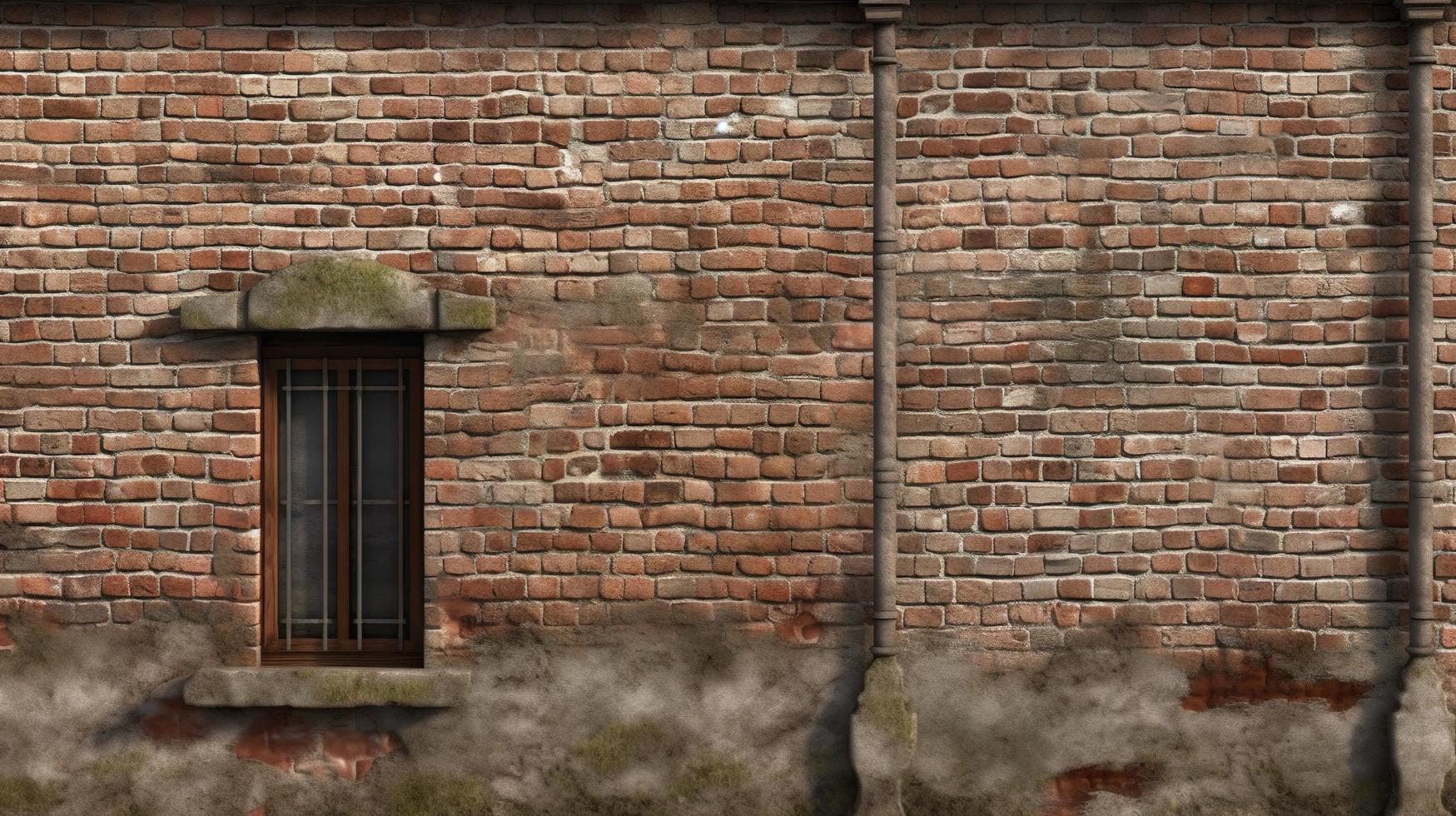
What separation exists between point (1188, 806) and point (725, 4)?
3563mm

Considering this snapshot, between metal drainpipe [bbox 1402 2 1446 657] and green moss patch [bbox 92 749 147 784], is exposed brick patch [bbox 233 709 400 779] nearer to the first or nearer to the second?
green moss patch [bbox 92 749 147 784]

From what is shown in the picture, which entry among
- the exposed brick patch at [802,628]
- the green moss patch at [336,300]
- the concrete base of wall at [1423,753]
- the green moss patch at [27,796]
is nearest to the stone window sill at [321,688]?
the green moss patch at [27,796]

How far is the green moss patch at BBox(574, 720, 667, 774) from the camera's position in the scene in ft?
14.4

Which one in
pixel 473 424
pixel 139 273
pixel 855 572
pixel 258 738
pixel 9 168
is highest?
pixel 9 168

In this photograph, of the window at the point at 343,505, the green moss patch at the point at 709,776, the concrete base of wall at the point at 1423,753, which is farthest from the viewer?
the window at the point at 343,505

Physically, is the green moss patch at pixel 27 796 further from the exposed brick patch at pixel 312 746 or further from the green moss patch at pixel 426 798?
the green moss patch at pixel 426 798

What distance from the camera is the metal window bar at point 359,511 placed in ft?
14.8

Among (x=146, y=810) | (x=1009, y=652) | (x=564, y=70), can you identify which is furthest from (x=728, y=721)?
(x=564, y=70)

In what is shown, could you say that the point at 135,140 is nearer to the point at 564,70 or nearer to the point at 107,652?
the point at 564,70

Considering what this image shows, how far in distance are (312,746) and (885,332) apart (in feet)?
8.86

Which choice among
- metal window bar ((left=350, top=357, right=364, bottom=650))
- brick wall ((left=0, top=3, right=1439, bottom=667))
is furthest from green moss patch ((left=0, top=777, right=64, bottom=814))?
metal window bar ((left=350, top=357, right=364, bottom=650))

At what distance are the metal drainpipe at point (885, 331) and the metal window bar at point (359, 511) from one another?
2.01 metres

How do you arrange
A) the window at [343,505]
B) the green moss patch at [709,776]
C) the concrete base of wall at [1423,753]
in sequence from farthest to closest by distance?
the window at [343,505], the green moss patch at [709,776], the concrete base of wall at [1423,753]

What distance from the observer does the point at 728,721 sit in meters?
4.39
